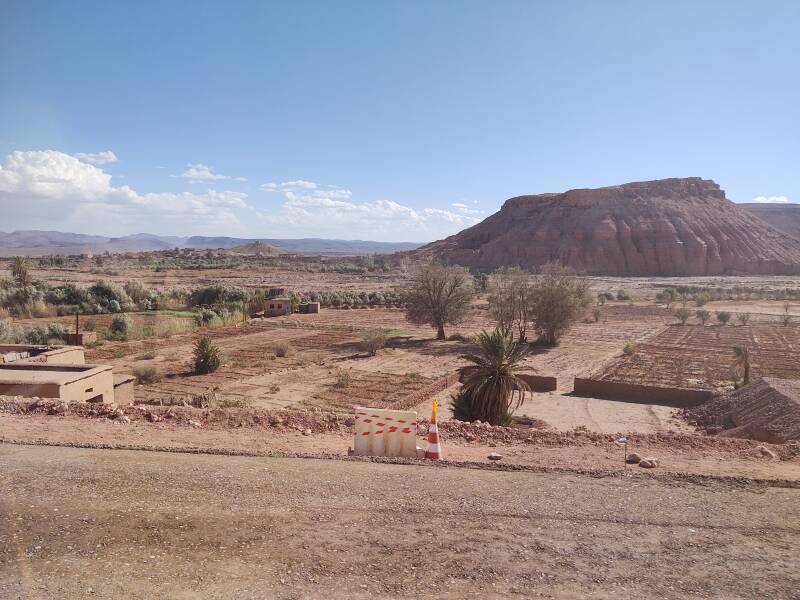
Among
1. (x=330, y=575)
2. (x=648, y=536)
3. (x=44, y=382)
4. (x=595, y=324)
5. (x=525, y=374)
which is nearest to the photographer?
(x=330, y=575)


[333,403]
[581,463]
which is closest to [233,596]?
[581,463]

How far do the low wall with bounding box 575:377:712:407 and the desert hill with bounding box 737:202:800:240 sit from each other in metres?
158

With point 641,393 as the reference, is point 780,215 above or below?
above

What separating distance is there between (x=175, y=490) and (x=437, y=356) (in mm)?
23773

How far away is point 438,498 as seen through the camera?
668 centimetres

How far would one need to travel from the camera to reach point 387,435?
870cm

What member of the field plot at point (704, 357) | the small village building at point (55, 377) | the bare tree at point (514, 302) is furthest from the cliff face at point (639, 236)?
the small village building at point (55, 377)

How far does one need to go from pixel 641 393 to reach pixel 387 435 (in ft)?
51.3

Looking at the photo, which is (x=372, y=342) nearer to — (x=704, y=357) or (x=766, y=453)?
(x=704, y=357)

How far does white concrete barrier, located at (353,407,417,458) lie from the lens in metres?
8.66

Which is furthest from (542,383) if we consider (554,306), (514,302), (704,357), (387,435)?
(387,435)

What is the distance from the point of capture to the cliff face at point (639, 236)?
10600 cm

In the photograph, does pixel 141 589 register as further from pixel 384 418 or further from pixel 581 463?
pixel 581 463

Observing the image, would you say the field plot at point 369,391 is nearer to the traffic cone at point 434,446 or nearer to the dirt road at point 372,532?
the traffic cone at point 434,446
